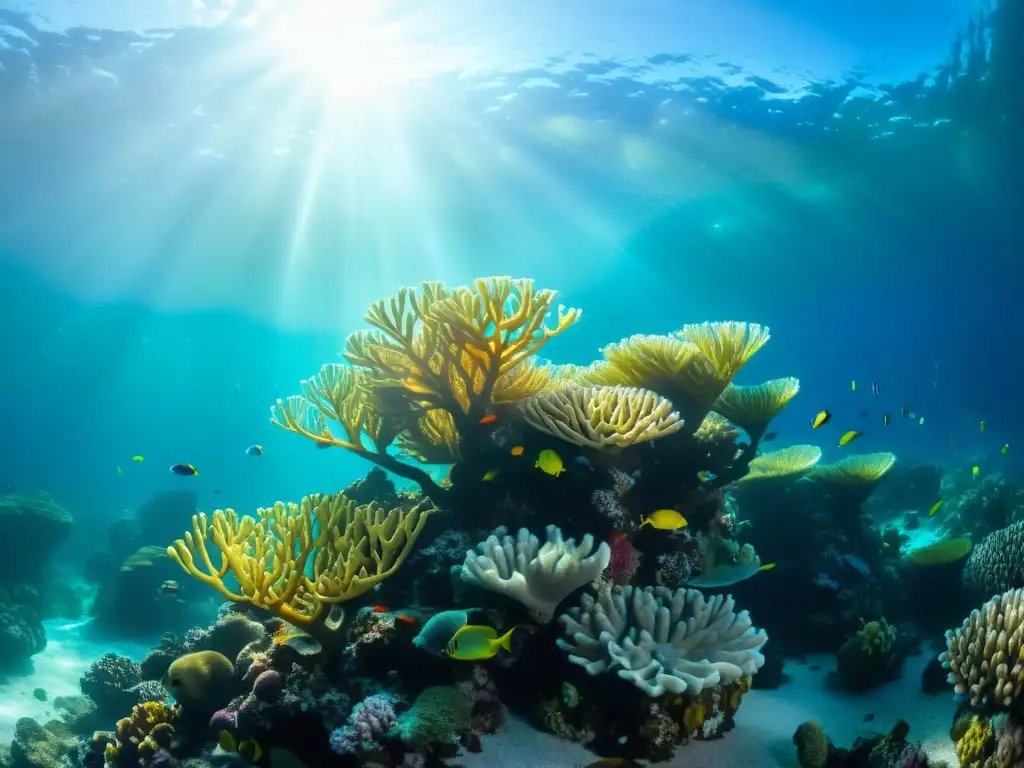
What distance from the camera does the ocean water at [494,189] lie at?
12.2 meters

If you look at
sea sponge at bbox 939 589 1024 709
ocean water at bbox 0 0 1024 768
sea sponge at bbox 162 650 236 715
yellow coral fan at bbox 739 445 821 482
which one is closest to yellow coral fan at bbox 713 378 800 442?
ocean water at bbox 0 0 1024 768

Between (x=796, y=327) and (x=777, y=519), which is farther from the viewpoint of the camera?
(x=796, y=327)

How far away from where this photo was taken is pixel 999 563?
6.13 metres

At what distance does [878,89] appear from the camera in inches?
820

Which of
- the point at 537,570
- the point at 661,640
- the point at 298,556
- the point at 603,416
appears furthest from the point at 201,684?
the point at 603,416

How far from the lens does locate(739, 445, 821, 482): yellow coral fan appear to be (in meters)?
8.10

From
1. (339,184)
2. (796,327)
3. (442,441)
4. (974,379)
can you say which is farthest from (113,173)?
(974,379)

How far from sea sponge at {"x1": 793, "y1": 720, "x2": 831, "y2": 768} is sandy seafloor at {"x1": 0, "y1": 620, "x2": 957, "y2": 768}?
15 cm

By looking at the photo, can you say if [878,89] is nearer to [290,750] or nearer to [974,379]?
[290,750]

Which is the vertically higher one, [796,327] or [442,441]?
[796,327]

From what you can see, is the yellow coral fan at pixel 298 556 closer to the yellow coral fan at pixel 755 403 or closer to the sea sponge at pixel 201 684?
the sea sponge at pixel 201 684

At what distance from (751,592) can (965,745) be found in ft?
11.0

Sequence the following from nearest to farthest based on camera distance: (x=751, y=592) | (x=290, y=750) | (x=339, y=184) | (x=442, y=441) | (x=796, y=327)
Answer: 1. (x=290, y=750)
2. (x=442, y=441)
3. (x=751, y=592)
4. (x=339, y=184)
5. (x=796, y=327)

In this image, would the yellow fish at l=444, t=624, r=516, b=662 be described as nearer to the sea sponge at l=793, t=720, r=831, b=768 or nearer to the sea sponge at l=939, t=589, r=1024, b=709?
the sea sponge at l=793, t=720, r=831, b=768
